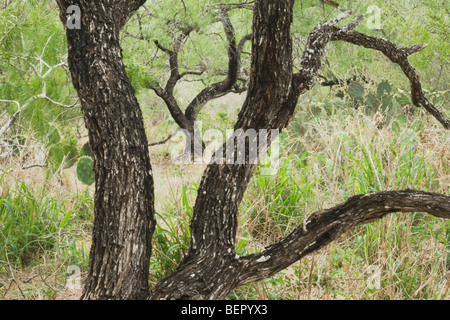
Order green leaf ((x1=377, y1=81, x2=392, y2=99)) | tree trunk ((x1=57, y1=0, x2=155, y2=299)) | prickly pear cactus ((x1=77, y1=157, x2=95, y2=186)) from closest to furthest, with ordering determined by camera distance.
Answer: tree trunk ((x1=57, y1=0, x2=155, y2=299)) → prickly pear cactus ((x1=77, y1=157, x2=95, y2=186)) → green leaf ((x1=377, y1=81, x2=392, y2=99))

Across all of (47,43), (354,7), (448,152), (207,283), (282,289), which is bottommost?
(282,289)

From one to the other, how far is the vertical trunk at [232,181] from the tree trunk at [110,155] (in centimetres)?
16

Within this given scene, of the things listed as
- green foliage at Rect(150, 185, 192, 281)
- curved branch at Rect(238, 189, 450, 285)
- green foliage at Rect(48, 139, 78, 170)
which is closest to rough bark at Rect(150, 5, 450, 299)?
curved branch at Rect(238, 189, 450, 285)

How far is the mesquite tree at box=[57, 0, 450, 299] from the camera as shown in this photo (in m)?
1.72

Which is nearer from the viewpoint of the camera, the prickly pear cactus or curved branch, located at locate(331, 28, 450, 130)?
curved branch, located at locate(331, 28, 450, 130)

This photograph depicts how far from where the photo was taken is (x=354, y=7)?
4543 millimetres

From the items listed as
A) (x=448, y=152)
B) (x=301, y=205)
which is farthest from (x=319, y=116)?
(x=301, y=205)

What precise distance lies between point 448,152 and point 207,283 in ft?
7.35

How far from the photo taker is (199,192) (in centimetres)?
188

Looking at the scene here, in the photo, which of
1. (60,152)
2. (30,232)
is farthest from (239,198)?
(60,152)

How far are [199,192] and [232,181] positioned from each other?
0.13m

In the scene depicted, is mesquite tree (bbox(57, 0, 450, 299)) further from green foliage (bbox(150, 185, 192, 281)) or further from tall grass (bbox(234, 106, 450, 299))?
green foliage (bbox(150, 185, 192, 281))

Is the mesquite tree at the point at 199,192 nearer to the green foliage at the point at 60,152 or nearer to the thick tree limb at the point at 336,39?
the thick tree limb at the point at 336,39
